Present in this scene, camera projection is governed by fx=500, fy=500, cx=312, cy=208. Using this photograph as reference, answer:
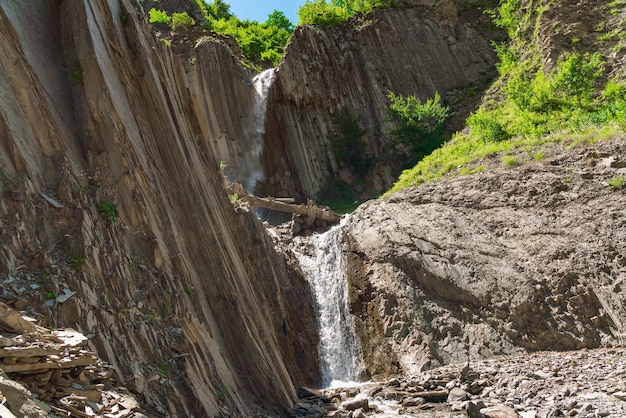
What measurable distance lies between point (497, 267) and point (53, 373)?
13.8m

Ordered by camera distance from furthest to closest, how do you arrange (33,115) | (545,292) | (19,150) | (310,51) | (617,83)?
1. (310,51)
2. (617,83)
3. (545,292)
4. (33,115)
5. (19,150)

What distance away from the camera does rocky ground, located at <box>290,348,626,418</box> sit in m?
8.75

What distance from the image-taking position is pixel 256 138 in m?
32.5

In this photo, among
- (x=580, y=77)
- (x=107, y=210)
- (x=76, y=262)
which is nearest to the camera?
(x=76, y=262)

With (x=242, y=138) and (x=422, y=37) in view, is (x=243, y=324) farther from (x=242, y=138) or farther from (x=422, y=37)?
(x=422, y=37)

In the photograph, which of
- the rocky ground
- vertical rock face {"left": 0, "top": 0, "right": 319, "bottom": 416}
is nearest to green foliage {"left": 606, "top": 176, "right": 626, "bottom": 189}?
the rocky ground

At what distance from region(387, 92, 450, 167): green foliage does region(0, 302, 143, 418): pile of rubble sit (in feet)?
86.6

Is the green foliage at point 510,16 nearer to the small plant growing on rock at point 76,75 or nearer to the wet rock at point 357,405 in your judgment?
the wet rock at point 357,405

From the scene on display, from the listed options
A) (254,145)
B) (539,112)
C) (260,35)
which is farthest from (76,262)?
(260,35)

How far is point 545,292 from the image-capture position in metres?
14.8

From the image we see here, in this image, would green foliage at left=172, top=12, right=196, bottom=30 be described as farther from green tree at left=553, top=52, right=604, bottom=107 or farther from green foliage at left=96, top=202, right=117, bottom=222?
green foliage at left=96, top=202, right=117, bottom=222

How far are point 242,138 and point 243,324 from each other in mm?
22624

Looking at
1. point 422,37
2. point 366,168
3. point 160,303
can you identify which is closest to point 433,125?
point 366,168

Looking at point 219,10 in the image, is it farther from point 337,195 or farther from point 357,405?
point 357,405
